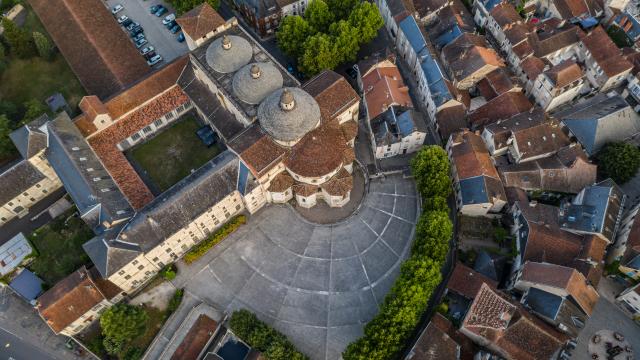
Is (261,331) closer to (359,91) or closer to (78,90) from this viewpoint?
(359,91)

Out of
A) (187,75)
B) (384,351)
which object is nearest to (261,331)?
(384,351)

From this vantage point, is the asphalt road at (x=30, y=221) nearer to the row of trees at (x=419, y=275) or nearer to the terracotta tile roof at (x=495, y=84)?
the row of trees at (x=419, y=275)

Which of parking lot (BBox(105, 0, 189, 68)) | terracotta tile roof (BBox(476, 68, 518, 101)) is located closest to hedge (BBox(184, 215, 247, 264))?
parking lot (BBox(105, 0, 189, 68))

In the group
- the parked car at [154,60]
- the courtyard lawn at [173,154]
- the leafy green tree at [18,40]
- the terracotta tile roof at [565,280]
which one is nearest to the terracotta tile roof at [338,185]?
the courtyard lawn at [173,154]

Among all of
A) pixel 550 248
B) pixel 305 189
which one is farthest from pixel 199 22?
pixel 550 248

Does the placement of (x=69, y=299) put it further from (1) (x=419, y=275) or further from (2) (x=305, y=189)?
(1) (x=419, y=275)

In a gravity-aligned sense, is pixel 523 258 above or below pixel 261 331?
below

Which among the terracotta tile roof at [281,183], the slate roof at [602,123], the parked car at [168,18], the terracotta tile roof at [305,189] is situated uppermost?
the parked car at [168,18]
